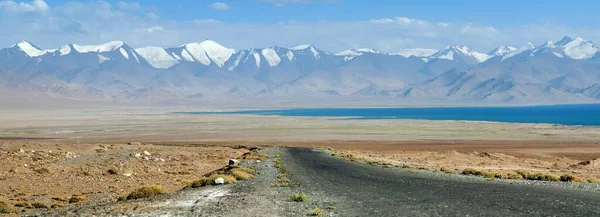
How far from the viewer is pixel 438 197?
89.6 feet

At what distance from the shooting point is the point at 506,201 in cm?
2527

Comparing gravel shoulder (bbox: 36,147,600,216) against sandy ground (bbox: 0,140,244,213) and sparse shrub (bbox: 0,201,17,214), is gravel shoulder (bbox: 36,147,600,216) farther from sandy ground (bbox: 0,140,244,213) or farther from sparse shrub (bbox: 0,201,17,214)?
sandy ground (bbox: 0,140,244,213)

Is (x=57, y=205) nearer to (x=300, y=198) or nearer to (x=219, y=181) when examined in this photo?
A: (x=219, y=181)

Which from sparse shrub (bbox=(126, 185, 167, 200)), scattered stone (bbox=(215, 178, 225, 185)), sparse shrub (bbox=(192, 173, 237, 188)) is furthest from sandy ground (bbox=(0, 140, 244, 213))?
scattered stone (bbox=(215, 178, 225, 185))

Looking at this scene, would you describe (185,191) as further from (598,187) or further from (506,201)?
(598,187)

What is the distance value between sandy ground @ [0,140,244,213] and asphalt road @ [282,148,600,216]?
8874mm

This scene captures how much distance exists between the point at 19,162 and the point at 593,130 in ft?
366

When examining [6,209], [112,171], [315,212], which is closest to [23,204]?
[6,209]

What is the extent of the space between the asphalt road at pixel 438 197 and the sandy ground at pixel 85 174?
887 centimetres

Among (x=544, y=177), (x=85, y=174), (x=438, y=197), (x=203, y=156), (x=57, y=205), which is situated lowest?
(x=203, y=156)

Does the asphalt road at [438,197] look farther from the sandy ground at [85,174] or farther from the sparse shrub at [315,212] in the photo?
the sandy ground at [85,174]

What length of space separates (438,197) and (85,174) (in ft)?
72.5

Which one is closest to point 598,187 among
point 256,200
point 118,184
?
point 256,200

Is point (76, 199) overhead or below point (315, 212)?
below
